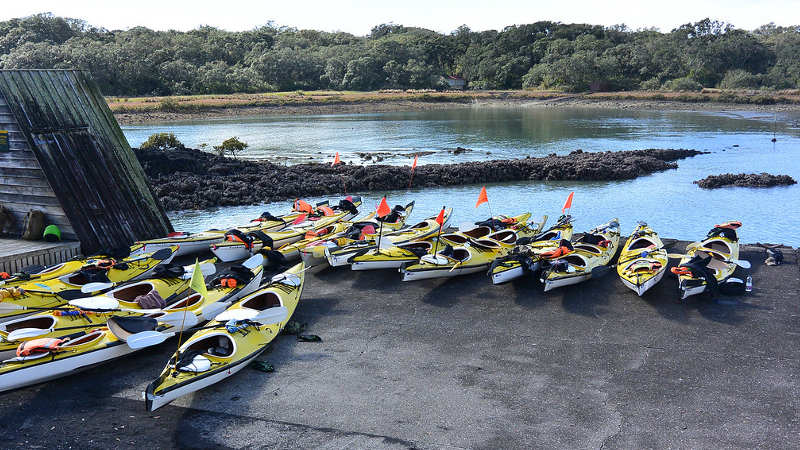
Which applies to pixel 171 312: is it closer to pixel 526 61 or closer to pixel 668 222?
pixel 668 222

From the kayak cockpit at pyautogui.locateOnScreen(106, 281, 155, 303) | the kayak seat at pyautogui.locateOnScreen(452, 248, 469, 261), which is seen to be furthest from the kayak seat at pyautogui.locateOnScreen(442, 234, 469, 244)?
the kayak cockpit at pyautogui.locateOnScreen(106, 281, 155, 303)

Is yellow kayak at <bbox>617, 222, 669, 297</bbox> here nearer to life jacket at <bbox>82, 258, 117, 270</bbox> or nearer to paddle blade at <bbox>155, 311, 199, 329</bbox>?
paddle blade at <bbox>155, 311, 199, 329</bbox>

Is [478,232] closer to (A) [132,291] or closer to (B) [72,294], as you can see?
(A) [132,291]

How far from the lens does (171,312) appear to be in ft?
38.1

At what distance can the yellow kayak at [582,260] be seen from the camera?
1419 cm

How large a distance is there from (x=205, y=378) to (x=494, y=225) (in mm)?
10235

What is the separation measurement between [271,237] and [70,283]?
5.55 meters

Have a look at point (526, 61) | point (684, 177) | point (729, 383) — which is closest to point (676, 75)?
point (526, 61)

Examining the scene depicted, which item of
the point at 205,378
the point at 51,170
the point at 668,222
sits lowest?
the point at 668,222

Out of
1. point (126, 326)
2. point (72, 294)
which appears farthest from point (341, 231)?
point (126, 326)

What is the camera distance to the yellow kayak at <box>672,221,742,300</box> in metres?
13.3

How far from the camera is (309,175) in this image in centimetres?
3181

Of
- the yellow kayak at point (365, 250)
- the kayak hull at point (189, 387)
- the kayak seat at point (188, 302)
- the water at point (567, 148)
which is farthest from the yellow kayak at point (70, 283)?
the water at point (567, 148)

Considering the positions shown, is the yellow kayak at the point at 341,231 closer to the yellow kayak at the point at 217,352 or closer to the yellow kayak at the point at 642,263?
the yellow kayak at the point at 217,352
